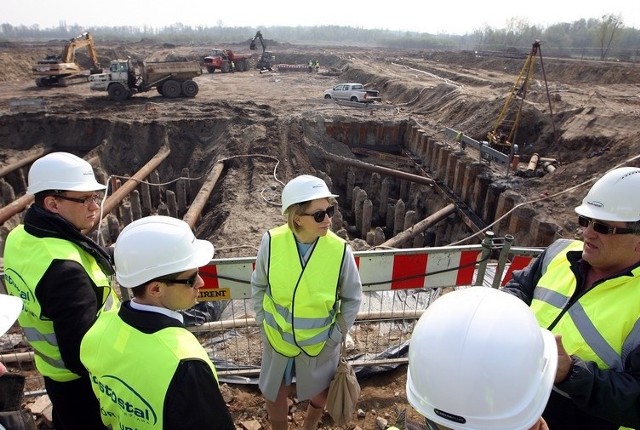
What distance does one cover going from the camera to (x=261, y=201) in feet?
36.1

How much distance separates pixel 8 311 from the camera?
74.7 inches

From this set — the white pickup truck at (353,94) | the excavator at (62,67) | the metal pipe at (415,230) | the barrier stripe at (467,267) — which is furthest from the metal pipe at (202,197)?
the excavator at (62,67)

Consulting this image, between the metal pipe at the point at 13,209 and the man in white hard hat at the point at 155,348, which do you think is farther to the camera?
the metal pipe at the point at 13,209

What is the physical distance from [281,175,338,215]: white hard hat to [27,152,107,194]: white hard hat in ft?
4.24

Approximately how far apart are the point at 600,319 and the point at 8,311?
282 cm

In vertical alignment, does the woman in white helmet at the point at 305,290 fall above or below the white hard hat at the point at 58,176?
below

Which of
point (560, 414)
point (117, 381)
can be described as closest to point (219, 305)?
point (117, 381)

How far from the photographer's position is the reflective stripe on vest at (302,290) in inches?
107

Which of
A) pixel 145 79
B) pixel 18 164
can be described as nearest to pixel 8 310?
pixel 18 164

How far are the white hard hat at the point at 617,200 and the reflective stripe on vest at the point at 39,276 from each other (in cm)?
286

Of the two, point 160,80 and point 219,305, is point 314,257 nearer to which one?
point 219,305

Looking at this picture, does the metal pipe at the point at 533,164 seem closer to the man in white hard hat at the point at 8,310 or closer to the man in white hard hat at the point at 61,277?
the man in white hard hat at the point at 61,277

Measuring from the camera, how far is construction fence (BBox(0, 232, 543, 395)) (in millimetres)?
3686

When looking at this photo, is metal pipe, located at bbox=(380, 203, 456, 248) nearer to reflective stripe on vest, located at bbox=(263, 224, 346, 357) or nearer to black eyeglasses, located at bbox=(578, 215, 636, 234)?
reflective stripe on vest, located at bbox=(263, 224, 346, 357)
